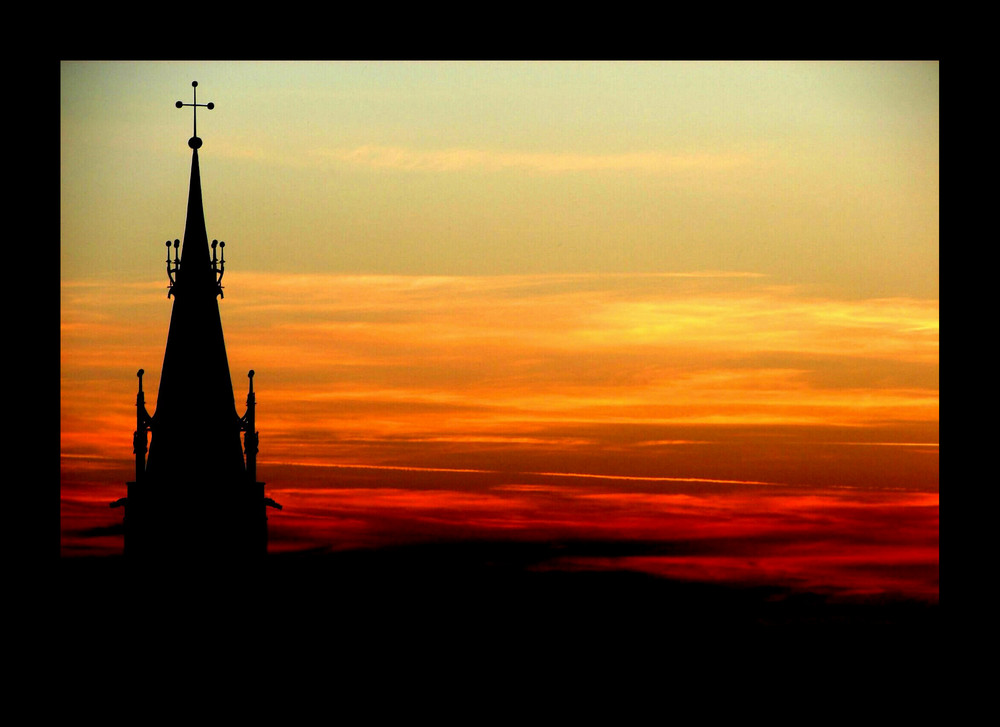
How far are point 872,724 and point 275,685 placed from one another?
11.3m

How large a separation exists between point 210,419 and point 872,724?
34413 mm

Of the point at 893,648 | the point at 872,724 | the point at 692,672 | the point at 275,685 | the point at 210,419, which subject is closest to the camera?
the point at 872,724

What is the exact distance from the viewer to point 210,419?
44.6m

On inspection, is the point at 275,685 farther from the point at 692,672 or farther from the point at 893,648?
the point at 893,648

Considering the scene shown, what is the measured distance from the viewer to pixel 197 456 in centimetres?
4453

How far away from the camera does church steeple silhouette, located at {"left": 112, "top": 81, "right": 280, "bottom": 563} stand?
43.6 m

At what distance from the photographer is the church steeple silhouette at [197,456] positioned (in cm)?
4359
